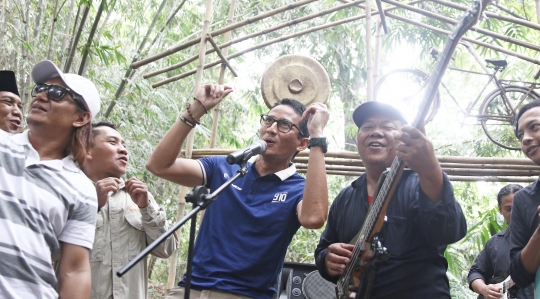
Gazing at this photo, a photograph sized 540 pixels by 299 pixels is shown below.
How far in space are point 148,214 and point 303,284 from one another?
4.14 feet

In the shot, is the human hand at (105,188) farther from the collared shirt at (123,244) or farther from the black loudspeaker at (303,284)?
the black loudspeaker at (303,284)

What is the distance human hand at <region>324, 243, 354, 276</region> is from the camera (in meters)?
2.45

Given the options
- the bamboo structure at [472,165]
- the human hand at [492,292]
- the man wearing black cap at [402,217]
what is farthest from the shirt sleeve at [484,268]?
the man wearing black cap at [402,217]

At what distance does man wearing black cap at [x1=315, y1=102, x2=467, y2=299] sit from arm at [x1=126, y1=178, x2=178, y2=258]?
2.99 feet

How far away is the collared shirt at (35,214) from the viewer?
179 centimetres

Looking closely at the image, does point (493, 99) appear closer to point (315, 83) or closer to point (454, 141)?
point (454, 141)

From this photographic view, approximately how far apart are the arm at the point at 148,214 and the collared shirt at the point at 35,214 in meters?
0.78

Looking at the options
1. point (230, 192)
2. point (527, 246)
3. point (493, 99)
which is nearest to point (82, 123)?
point (230, 192)

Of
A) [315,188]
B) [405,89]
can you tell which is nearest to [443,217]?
[315,188]

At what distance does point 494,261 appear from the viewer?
13.1 feet

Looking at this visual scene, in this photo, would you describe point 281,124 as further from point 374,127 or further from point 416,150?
point 416,150

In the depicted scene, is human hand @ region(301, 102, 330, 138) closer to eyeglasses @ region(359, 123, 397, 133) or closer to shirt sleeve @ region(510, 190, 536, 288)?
eyeglasses @ region(359, 123, 397, 133)

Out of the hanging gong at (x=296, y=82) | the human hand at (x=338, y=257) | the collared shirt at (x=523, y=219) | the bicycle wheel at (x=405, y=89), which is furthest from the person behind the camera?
the bicycle wheel at (x=405, y=89)

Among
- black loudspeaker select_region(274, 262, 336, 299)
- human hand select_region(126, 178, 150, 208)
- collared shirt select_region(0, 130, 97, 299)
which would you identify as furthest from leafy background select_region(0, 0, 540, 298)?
collared shirt select_region(0, 130, 97, 299)
